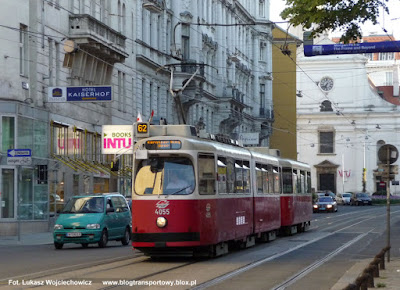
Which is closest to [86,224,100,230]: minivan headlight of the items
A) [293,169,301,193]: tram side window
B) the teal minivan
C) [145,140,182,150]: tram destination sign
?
the teal minivan

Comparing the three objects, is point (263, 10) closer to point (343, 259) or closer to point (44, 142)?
point (44, 142)

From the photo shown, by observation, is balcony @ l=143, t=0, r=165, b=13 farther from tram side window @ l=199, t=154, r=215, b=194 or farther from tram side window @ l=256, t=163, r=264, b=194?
tram side window @ l=199, t=154, r=215, b=194

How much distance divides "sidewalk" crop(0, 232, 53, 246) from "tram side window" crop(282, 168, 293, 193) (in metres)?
7.94

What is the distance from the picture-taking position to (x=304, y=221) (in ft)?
124

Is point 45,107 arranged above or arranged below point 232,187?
above

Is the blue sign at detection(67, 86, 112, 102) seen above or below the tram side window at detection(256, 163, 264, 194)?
above

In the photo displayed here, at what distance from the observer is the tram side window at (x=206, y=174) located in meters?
21.0

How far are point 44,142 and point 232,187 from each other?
1692cm

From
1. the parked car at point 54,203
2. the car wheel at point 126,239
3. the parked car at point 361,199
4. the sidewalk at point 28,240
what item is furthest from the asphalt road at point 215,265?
the parked car at point 361,199

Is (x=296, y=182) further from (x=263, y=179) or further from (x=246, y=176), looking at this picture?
(x=246, y=176)

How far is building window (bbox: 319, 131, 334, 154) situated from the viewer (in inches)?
4648

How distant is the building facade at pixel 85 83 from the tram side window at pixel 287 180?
5.21 m

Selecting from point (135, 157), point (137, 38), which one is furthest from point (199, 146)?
point (137, 38)

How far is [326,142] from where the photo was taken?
Result: 11850 cm
